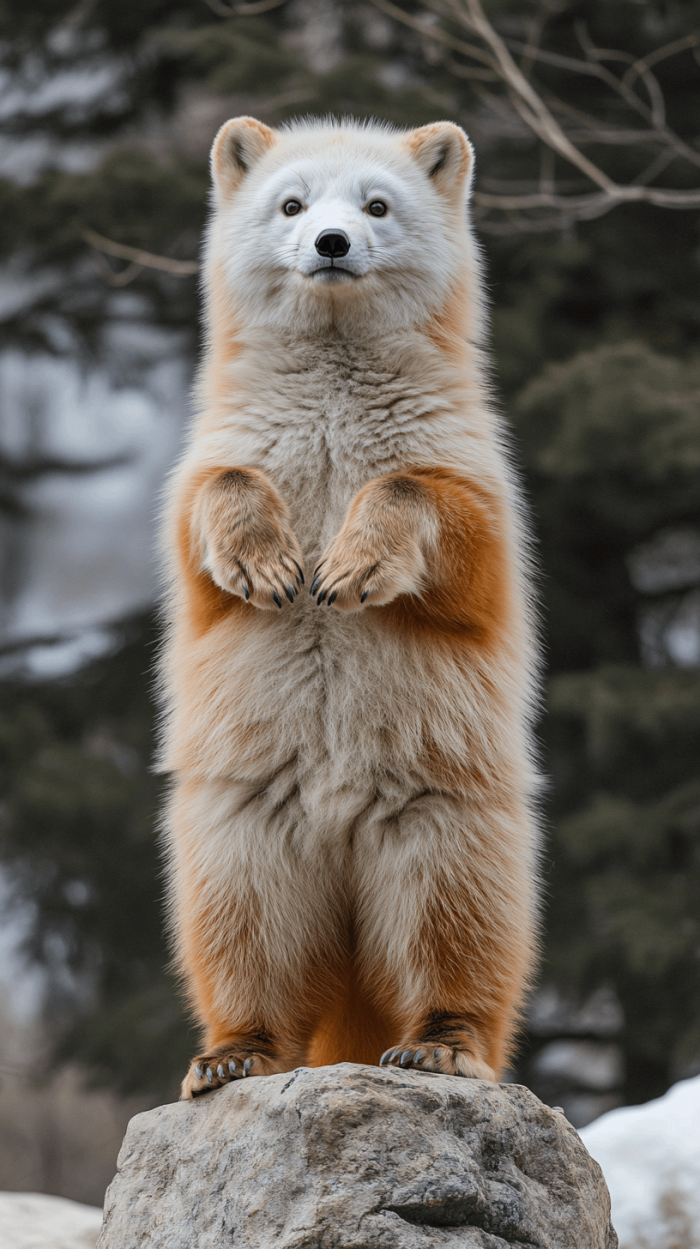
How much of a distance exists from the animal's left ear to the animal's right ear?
49 centimetres

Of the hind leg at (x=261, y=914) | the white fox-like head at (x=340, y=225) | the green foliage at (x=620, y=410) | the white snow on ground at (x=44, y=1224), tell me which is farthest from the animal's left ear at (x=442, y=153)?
the green foliage at (x=620, y=410)

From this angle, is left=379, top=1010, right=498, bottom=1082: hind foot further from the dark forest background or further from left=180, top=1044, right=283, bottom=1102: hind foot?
the dark forest background

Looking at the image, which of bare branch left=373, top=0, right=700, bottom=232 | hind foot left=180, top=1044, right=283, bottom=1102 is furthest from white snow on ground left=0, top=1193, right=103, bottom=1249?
bare branch left=373, top=0, right=700, bottom=232

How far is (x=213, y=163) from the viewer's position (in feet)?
13.2

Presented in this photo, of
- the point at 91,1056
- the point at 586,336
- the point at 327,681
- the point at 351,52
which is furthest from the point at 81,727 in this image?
the point at 327,681

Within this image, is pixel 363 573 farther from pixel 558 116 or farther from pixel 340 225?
pixel 558 116

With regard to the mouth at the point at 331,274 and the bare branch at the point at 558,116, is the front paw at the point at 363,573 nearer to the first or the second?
the mouth at the point at 331,274

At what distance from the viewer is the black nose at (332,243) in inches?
131

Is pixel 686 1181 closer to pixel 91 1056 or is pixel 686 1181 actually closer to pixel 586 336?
pixel 91 1056

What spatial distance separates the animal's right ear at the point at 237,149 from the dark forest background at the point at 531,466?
14.6 ft

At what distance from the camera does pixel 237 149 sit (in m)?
4.00

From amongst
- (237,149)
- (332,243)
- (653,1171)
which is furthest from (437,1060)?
(237,149)

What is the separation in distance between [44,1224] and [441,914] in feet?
7.54

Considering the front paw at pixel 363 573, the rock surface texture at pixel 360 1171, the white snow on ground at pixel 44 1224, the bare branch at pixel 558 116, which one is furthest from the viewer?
the bare branch at pixel 558 116
